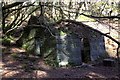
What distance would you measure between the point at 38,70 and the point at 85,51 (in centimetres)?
215

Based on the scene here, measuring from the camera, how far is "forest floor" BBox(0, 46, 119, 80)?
18.5 ft

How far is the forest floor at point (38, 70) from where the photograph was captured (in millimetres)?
5641

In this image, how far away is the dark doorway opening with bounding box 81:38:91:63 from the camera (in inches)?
300

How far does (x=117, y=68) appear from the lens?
6938 mm

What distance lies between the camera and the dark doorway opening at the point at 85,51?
7609mm

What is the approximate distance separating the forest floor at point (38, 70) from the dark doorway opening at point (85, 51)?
2.10 feet

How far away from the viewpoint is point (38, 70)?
5.97 meters

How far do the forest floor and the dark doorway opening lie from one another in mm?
639

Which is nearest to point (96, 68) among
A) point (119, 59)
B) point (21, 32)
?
point (119, 59)

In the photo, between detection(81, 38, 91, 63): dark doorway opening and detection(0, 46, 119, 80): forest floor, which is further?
detection(81, 38, 91, 63): dark doorway opening

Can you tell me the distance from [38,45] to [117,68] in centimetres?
225

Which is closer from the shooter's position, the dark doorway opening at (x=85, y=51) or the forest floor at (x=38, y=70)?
the forest floor at (x=38, y=70)

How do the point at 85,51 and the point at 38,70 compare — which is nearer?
the point at 38,70

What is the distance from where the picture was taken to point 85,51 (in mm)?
7691
